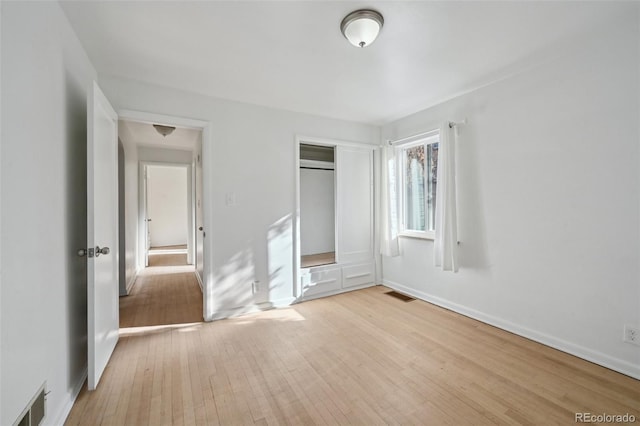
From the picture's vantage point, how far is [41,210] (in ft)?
4.49

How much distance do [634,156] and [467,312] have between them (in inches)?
75.5

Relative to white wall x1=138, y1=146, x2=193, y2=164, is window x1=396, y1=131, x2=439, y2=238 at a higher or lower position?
lower

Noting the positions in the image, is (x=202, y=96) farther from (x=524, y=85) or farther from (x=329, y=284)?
(x=524, y=85)

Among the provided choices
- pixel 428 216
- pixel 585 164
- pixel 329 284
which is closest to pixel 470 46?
pixel 585 164

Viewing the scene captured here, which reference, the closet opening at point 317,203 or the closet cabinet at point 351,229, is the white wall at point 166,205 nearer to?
the closet opening at point 317,203

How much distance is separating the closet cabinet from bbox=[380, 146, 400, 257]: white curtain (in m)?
0.26

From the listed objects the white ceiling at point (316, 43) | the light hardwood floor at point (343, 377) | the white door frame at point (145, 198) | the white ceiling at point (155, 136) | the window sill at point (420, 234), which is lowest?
the light hardwood floor at point (343, 377)

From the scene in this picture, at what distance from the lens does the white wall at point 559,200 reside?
192 centimetres

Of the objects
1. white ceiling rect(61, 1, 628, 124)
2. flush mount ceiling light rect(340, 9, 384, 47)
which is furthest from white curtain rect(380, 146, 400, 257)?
flush mount ceiling light rect(340, 9, 384, 47)

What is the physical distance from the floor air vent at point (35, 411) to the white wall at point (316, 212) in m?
2.98

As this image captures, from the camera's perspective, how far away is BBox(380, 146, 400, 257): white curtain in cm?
379

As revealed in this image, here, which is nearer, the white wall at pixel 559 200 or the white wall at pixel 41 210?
the white wall at pixel 41 210

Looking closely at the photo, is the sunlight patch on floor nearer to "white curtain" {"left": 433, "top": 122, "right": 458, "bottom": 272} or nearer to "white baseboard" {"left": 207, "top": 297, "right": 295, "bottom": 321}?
"white baseboard" {"left": 207, "top": 297, "right": 295, "bottom": 321}

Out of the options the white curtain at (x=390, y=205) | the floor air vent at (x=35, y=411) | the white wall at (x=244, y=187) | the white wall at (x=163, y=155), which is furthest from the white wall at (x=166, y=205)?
the floor air vent at (x=35, y=411)
